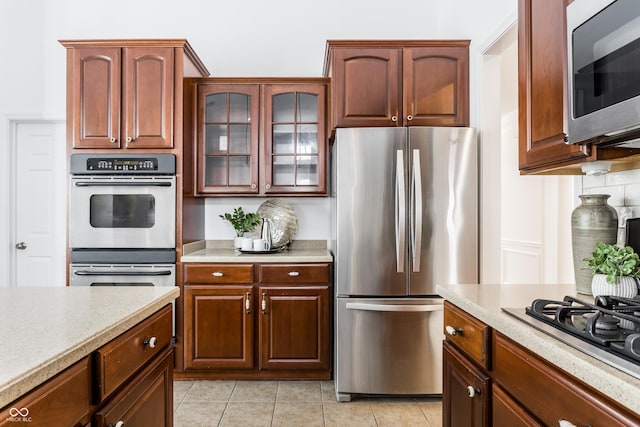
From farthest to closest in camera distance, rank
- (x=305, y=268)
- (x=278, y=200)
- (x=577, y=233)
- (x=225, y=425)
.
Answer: (x=278, y=200)
(x=305, y=268)
(x=225, y=425)
(x=577, y=233)

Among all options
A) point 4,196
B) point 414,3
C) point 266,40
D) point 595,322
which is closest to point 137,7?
point 266,40

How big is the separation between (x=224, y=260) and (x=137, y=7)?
2452 millimetres

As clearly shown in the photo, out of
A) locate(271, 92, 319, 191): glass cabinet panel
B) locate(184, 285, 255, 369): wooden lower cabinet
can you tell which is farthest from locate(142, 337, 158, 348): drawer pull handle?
locate(271, 92, 319, 191): glass cabinet panel

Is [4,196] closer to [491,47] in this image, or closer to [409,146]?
[409,146]

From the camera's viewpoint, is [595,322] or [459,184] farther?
[459,184]

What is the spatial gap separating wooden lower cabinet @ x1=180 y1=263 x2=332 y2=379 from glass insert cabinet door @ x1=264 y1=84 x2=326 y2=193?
2.39 ft

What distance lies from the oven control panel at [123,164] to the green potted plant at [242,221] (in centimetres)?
73

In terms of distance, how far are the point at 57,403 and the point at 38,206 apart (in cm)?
351

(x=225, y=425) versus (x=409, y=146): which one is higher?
(x=409, y=146)

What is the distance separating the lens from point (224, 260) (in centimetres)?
299

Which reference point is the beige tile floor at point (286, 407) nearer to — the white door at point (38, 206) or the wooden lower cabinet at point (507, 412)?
the wooden lower cabinet at point (507, 412)

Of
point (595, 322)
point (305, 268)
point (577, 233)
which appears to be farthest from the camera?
point (305, 268)

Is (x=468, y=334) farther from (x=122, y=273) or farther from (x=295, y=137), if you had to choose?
(x=122, y=273)

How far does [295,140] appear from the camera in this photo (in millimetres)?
3342
